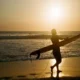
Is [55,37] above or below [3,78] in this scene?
above

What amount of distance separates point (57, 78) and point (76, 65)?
17.1 feet

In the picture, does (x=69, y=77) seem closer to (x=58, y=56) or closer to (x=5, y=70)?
(x=58, y=56)

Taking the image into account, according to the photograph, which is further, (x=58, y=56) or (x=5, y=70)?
(x=5, y=70)

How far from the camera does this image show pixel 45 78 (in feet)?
42.7

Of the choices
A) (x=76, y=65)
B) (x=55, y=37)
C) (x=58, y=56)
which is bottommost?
(x=76, y=65)

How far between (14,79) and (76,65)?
5.97 m

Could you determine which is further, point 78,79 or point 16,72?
point 16,72

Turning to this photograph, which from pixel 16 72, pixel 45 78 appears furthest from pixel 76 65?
pixel 45 78

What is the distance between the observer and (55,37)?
1362cm

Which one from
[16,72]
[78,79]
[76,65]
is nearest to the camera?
[78,79]

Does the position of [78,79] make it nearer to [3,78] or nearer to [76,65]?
[3,78]

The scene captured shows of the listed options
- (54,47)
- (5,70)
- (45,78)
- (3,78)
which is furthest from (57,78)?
(5,70)

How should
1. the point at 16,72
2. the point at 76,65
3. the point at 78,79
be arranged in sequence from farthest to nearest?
the point at 76,65, the point at 16,72, the point at 78,79

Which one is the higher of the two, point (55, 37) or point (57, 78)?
point (55, 37)
